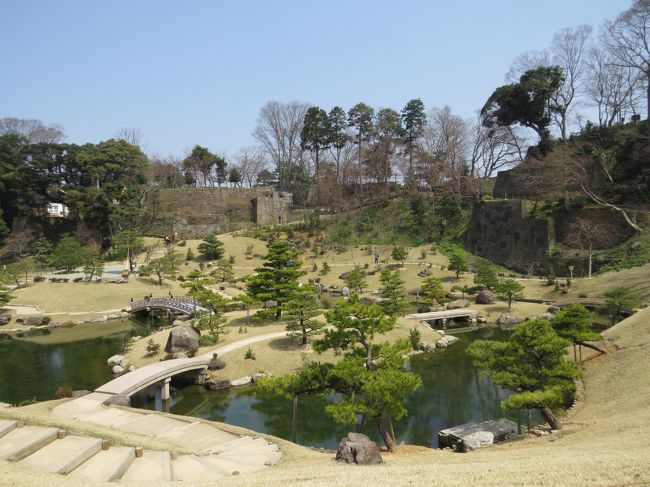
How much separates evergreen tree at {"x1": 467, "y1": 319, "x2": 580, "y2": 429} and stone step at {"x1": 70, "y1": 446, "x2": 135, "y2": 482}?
9.56 m

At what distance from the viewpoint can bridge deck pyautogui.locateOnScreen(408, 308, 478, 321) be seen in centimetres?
2723

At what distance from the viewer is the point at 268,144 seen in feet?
208

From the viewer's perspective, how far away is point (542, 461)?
Answer: 24.8 ft

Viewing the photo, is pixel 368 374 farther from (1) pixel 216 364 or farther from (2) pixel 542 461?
(1) pixel 216 364

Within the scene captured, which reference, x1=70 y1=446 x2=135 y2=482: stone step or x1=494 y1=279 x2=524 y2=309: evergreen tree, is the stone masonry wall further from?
x1=70 y1=446 x2=135 y2=482: stone step

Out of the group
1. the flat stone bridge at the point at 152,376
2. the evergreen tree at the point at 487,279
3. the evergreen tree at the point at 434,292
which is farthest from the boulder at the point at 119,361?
the evergreen tree at the point at 487,279

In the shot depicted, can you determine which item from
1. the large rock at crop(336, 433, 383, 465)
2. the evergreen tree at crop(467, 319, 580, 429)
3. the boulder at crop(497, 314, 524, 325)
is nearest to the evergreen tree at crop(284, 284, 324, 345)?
the evergreen tree at crop(467, 319, 580, 429)

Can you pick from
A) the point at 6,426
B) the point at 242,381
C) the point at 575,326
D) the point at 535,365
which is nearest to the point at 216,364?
the point at 242,381

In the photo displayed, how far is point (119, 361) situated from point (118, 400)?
6.62 meters

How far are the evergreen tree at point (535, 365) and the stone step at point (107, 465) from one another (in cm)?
956

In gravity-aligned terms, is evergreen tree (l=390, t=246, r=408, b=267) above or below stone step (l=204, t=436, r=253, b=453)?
above

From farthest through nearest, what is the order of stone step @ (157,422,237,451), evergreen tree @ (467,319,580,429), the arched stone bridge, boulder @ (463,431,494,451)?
1. the arched stone bridge
2. evergreen tree @ (467,319,580,429)
3. boulder @ (463,431,494,451)
4. stone step @ (157,422,237,451)

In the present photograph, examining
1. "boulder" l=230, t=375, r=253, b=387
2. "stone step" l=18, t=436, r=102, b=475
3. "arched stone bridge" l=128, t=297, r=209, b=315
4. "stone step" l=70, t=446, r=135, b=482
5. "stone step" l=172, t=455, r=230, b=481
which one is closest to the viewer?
"stone step" l=70, t=446, r=135, b=482

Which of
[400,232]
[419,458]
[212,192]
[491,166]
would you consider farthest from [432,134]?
[419,458]
